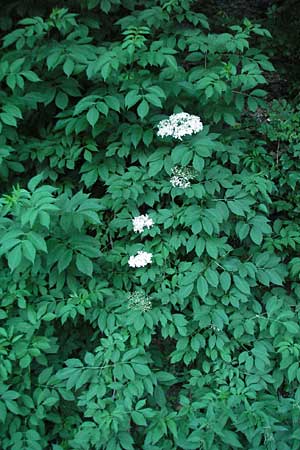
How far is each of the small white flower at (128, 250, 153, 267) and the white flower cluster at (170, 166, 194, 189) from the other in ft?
1.46

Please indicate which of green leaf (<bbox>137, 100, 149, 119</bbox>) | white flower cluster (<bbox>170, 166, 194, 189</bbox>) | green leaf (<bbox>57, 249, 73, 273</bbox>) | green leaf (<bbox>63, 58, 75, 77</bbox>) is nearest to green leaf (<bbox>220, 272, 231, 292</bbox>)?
white flower cluster (<bbox>170, 166, 194, 189</bbox>)

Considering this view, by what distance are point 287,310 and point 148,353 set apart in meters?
0.86

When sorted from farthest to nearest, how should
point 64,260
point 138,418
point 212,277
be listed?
point 212,277 → point 64,260 → point 138,418

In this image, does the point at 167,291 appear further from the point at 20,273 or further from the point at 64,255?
the point at 20,273

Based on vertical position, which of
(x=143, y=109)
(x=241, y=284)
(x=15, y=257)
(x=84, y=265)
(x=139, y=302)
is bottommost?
(x=139, y=302)

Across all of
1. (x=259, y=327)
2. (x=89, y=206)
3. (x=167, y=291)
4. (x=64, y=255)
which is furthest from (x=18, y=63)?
(x=259, y=327)

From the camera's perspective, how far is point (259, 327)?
3039mm

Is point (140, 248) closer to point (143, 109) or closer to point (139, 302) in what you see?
point (139, 302)

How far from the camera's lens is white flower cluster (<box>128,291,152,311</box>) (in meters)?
2.94

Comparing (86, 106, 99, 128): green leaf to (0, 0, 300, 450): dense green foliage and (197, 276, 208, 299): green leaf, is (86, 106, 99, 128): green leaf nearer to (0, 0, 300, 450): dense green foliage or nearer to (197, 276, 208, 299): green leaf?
(0, 0, 300, 450): dense green foliage

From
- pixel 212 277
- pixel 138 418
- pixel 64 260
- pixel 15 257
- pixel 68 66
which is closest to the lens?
pixel 15 257

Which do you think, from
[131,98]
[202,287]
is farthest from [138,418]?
[131,98]

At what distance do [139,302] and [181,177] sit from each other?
0.77 meters

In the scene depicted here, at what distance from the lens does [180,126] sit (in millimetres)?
3045
